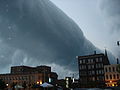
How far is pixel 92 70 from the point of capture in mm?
89812

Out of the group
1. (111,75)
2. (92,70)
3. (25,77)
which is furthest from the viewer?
(25,77)

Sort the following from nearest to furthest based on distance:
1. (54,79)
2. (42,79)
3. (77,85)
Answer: (77,85) → (42,79) → (54,79)

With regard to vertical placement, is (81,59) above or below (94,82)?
above

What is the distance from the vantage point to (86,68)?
299 feet

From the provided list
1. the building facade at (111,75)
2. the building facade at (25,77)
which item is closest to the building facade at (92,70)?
the building facade at (111,75)

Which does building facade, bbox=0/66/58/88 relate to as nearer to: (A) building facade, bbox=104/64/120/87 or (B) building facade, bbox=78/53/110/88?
(B) building facade, bbox=78/53/110/88

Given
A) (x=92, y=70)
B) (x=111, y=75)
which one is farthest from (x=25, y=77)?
(x=111, y=75)

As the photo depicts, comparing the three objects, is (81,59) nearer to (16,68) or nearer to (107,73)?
(107,73)

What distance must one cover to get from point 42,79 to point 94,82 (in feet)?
104

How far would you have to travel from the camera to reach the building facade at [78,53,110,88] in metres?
87.0

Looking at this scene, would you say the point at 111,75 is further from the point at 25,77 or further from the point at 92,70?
the point at 25,77

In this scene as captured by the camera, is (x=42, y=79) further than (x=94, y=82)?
Yes

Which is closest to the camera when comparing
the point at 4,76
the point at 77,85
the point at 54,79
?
the point at 77,85

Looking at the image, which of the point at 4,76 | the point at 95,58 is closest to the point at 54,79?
the point at 4,76
